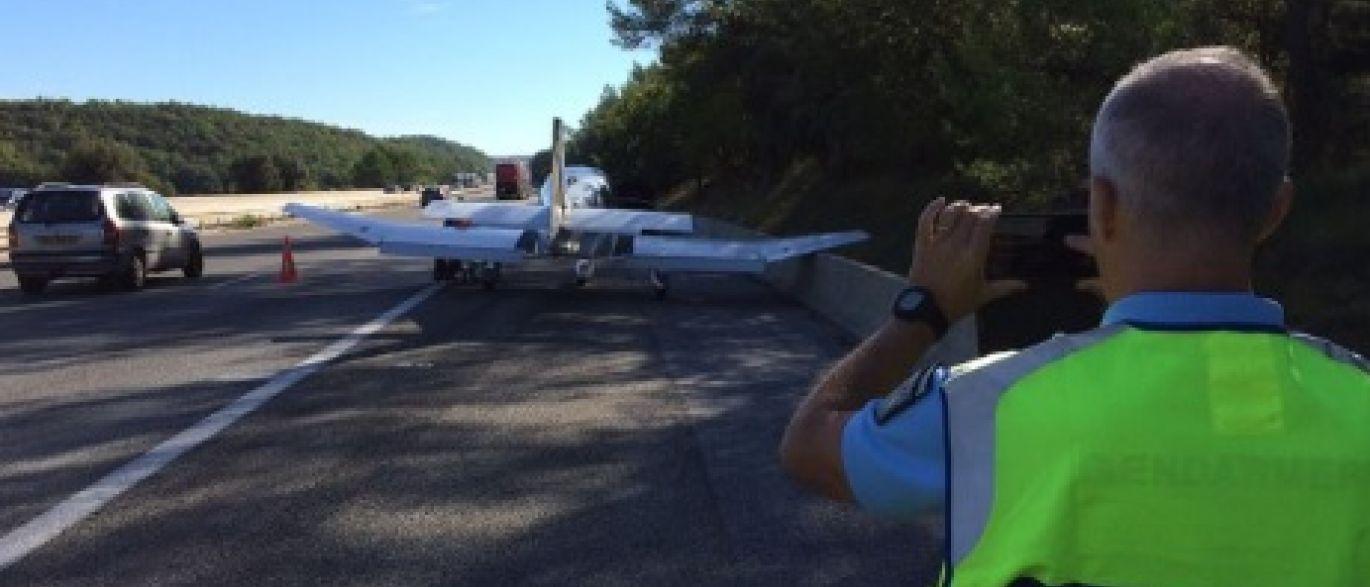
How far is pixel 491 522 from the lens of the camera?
275 inches

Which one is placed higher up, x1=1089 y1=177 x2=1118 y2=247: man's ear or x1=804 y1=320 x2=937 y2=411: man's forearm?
x1=1089 y1=177 x2=1118 y2=247: man's ear

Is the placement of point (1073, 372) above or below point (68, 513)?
above

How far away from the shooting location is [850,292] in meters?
17.7

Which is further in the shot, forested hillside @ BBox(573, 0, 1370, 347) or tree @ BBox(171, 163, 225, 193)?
tree @ BBox(171, 163, 225, 193)

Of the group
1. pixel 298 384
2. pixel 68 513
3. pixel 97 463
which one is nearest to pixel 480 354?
pixel 298 384

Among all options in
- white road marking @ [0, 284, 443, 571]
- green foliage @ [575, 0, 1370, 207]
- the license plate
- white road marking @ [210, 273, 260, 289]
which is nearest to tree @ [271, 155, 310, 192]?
green foliage @ [575, 0, 1370, 207]

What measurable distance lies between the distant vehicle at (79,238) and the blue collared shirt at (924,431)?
2240 cm

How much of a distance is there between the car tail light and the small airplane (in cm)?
359

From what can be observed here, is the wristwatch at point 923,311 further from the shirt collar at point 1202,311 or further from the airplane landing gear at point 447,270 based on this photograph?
the airplane landing gear at point 447,270

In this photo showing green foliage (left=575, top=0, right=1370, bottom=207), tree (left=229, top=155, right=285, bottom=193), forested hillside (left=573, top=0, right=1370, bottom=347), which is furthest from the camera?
tree (left=229, top=155, right=285, bottom=193)

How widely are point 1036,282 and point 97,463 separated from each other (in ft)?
24.9

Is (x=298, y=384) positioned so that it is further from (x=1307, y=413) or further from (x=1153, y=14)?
(x=1307, y=413)

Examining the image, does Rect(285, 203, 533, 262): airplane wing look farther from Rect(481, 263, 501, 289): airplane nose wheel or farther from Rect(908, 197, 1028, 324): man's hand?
Rect(908, 197, 1028, 324): man's hand

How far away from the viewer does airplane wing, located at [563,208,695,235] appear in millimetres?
21109
